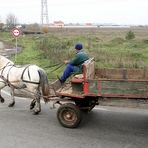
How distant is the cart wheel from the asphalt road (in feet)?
0.43

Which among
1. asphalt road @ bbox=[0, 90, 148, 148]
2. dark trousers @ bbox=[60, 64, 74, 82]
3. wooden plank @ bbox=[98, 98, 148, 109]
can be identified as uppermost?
dark trousers @ bbox=[60, 64, 74, 82]

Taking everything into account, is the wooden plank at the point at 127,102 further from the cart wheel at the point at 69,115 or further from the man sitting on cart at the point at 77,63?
the man sitting on cart at the point at 77,63

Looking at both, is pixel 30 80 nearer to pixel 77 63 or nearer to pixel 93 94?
pixel 77 63

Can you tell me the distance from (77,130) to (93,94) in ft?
3.04

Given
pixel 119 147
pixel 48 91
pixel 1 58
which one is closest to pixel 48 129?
pixel 48 91

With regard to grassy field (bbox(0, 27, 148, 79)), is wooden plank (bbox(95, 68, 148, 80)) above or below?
above

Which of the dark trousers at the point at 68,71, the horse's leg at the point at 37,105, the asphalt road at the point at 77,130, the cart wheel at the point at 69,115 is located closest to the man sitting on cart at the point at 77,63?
the dark trousers at the point at 68,71

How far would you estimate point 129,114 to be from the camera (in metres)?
8.93

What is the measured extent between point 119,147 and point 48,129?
1827mm

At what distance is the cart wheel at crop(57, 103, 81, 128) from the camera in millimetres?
Answer: 7719

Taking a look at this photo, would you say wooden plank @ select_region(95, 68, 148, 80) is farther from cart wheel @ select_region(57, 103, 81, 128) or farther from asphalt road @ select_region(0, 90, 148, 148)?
cart wheel @ select_region(57, 103, 81, 128)

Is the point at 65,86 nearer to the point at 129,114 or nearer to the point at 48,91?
the point at 48,91

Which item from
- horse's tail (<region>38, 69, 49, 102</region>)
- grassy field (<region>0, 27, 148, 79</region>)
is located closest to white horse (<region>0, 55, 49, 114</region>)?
horse's tail (<region>38, 69, 49, 102</region>)

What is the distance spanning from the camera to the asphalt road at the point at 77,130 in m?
6.85
